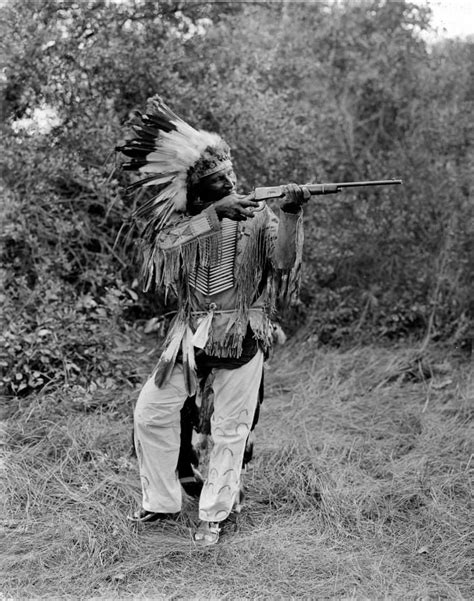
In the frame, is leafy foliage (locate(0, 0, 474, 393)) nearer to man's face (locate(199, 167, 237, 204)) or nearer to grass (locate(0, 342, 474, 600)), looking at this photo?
grass (locate(0, 342, 474, 600))

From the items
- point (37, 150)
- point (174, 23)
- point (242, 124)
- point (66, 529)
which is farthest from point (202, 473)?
point (174, 23)

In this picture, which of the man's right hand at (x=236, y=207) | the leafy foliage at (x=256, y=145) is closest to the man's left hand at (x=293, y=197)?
the man's right hand at (x=236, y=207)

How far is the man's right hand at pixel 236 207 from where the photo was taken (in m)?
3.29

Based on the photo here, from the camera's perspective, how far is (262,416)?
495 cm

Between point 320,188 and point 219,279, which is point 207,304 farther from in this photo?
point 320,188

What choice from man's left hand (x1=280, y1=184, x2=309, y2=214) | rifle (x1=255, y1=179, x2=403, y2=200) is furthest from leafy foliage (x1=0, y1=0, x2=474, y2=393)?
man's left hand (x1=280, y1=184, x2=309, y2=214)

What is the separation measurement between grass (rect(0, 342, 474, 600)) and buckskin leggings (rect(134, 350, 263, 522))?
0.17m

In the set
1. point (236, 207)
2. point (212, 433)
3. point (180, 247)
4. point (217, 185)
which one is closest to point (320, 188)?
point (236, 207)

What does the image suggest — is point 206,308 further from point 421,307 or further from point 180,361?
point 421,307

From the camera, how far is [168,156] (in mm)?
3447

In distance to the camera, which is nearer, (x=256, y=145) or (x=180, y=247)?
(x=180, y=247)

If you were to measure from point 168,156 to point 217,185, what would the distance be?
0.82 feet

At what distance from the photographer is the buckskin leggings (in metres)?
3.40

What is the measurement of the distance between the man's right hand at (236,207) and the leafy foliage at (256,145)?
182 centimetres
